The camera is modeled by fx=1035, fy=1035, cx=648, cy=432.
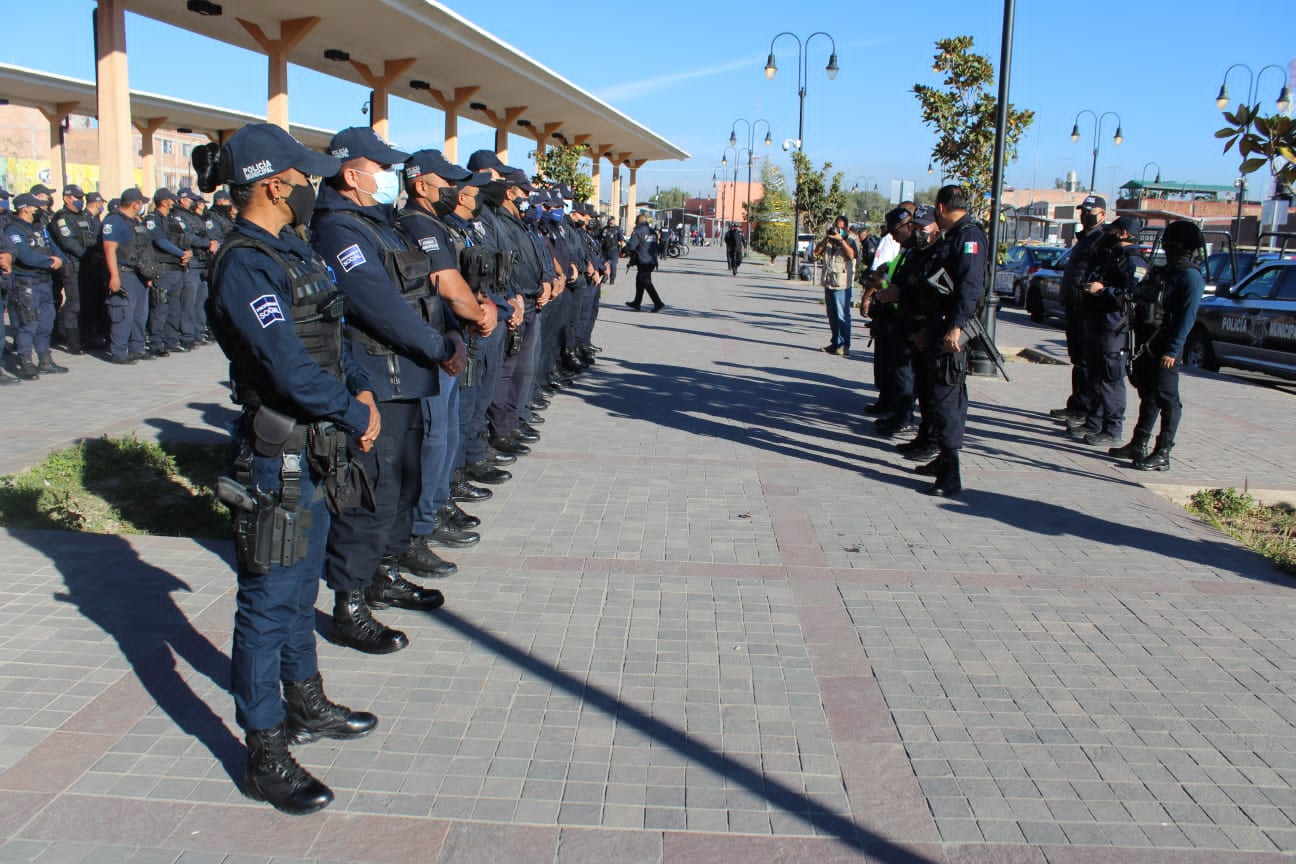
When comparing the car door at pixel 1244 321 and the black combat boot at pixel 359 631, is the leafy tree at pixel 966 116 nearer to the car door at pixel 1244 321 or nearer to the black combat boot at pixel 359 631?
the car door at pixel 1244 321

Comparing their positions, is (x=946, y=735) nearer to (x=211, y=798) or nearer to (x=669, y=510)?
(x=211, y=798)

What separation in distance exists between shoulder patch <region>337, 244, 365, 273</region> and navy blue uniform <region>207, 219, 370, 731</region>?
63 centimetres

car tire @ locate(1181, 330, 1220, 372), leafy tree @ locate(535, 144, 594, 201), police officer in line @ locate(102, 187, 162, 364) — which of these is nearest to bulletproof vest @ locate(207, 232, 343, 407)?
police officer in line @ locate(102, 187, 162, 364)

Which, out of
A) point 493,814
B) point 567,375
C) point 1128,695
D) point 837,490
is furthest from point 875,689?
point 567,375

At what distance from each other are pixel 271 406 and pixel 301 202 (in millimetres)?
698

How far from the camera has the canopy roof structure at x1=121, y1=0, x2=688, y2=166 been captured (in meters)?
16.5

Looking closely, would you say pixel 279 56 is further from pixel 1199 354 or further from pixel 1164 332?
pixel 1199 354

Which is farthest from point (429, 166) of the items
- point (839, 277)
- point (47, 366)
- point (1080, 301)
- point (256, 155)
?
point (839, 277)

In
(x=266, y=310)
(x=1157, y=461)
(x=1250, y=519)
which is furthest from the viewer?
(x=1157, y=461)

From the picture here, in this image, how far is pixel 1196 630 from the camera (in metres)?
4.96

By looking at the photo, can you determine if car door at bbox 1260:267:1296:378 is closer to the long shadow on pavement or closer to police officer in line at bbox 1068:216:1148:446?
police officer in line at bbox 1068:216:1148:446

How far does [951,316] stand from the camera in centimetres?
715

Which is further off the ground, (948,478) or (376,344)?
(376,344)

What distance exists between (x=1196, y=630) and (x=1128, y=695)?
102cm
